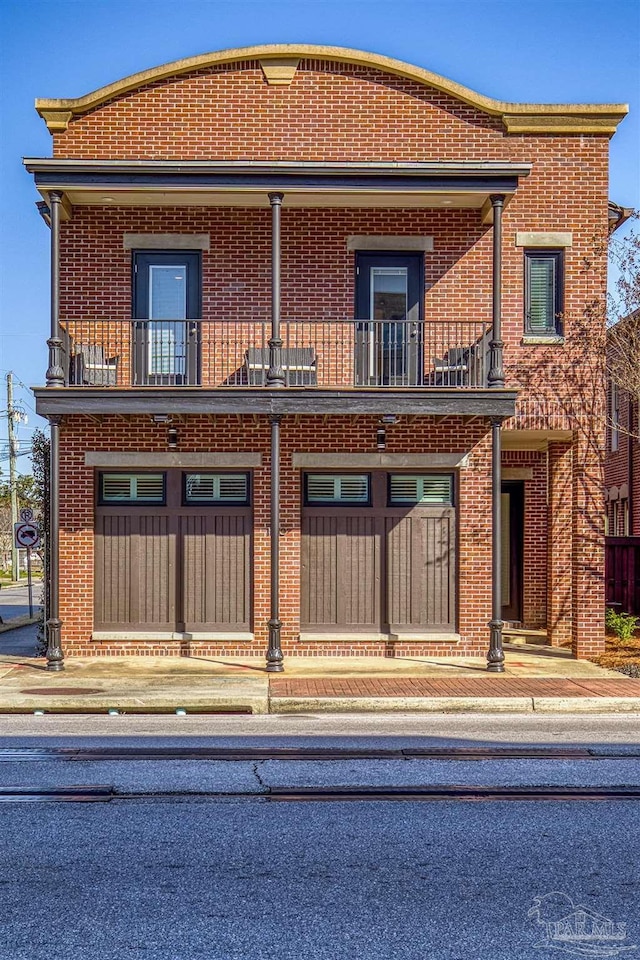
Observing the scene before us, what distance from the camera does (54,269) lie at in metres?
13.8

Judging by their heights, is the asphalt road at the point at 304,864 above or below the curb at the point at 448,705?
above

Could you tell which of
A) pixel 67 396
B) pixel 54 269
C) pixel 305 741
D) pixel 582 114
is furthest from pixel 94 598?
pixel 582 114

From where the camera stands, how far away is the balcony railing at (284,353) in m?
14.8

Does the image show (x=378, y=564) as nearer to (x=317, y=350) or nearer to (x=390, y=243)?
(x=317, y=350)

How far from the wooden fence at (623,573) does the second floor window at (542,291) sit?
5.66 meters

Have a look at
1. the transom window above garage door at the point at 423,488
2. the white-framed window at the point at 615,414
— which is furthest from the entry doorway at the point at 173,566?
the white-framed window at the point at 615,414

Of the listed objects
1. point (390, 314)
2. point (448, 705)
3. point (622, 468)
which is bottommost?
point (448, 705)

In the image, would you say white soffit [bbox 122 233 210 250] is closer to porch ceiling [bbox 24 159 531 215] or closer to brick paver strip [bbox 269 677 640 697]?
porch ceiling [bbox 24 159 531 215]

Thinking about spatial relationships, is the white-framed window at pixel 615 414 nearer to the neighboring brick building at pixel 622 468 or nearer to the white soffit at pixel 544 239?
the neighboring brick building at pixel 622 468

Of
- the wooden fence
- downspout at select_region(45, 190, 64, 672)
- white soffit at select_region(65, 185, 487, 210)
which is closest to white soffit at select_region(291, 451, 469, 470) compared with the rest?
downspout at select_region(45, 190, 64, 672)

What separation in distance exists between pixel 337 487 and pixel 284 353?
2.21m

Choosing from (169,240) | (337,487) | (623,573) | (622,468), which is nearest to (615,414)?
(622,468)

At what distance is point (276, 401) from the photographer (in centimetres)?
1378

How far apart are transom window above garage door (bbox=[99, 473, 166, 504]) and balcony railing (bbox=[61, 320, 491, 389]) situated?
1.42m
